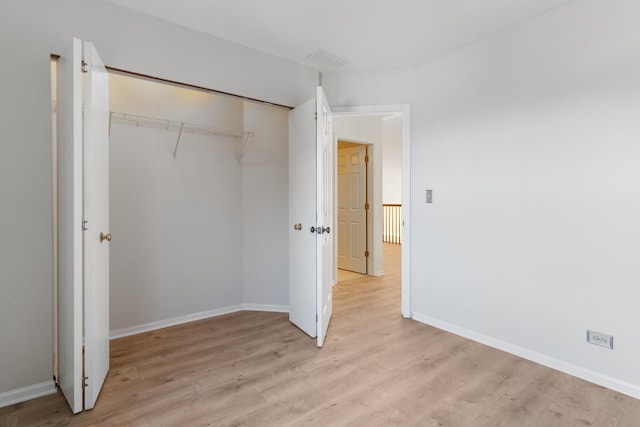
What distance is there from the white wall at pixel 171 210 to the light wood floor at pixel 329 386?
1.23 feet

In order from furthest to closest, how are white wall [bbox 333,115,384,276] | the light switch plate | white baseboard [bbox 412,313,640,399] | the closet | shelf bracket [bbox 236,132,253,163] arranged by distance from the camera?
white wall [bbox 333,115,384,276] → shelf bracket [bbox 236,132,253,163] → the light switch plate → the closet → white baseboard [bbox 412,313,640,399]

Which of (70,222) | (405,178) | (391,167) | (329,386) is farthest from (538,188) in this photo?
(391,167)

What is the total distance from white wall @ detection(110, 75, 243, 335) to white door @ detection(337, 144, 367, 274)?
2395mm

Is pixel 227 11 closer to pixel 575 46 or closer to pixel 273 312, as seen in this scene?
pixel 575 46

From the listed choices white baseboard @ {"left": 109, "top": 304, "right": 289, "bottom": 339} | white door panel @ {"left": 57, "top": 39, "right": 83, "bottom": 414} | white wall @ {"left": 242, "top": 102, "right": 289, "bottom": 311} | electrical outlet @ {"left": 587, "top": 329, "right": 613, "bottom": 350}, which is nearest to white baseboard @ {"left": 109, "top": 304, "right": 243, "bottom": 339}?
white baseboard @ {"left": 109, "top": 304, "right": 289, "bottom": 339}

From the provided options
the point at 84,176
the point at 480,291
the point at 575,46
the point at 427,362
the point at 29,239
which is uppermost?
the point at 575,46

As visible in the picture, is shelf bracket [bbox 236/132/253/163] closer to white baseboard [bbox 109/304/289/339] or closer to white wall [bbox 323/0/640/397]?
white baseboard [bbox 109/304/289/339]

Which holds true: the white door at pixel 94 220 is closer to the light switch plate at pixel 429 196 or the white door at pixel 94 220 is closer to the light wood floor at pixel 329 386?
the light wood floor at pixel 329 386

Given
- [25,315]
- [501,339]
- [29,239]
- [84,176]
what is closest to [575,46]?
[501,339]

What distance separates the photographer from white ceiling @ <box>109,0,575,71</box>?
2.21 m

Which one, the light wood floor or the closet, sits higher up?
the closet

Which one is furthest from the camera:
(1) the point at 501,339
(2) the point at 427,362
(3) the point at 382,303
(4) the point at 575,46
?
(3) the point at 382,303

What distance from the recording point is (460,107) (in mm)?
2842

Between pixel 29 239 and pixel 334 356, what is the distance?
7.08 ft
